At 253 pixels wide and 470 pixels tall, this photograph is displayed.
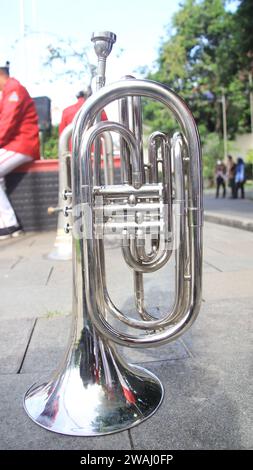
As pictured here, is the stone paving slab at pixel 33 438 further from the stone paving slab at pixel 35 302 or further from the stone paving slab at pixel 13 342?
the stone paving slab at pixel 35 302

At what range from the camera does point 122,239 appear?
4.88 ft

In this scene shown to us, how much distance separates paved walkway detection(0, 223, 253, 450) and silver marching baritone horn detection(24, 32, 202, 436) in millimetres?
77

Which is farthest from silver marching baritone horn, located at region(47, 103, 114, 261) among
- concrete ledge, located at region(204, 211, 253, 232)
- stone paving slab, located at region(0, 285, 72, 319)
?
concrete ledge, located at region(204, 211, 253, 232)

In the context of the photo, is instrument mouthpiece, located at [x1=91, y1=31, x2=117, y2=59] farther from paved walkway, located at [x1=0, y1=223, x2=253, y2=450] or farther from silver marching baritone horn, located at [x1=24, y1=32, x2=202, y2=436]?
paved walkway, located at [x1=0, y1=223, x2=253, y2=450]

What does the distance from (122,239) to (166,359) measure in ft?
2.48

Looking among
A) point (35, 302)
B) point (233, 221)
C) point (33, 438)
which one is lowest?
point (33, 438)

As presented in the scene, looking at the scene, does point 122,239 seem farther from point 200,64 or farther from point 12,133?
point 200,64

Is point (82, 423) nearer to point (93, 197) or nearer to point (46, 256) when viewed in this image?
point (93, 197)

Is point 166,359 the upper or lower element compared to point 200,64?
lower

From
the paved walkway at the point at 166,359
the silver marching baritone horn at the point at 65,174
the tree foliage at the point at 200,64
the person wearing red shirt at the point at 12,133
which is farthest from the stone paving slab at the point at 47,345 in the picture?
the tree foliage at the point at 200,64

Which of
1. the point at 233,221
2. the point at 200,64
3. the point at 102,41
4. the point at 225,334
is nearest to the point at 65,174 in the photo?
the point at 225,334

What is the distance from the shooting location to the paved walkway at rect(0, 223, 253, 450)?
1.39 meters
